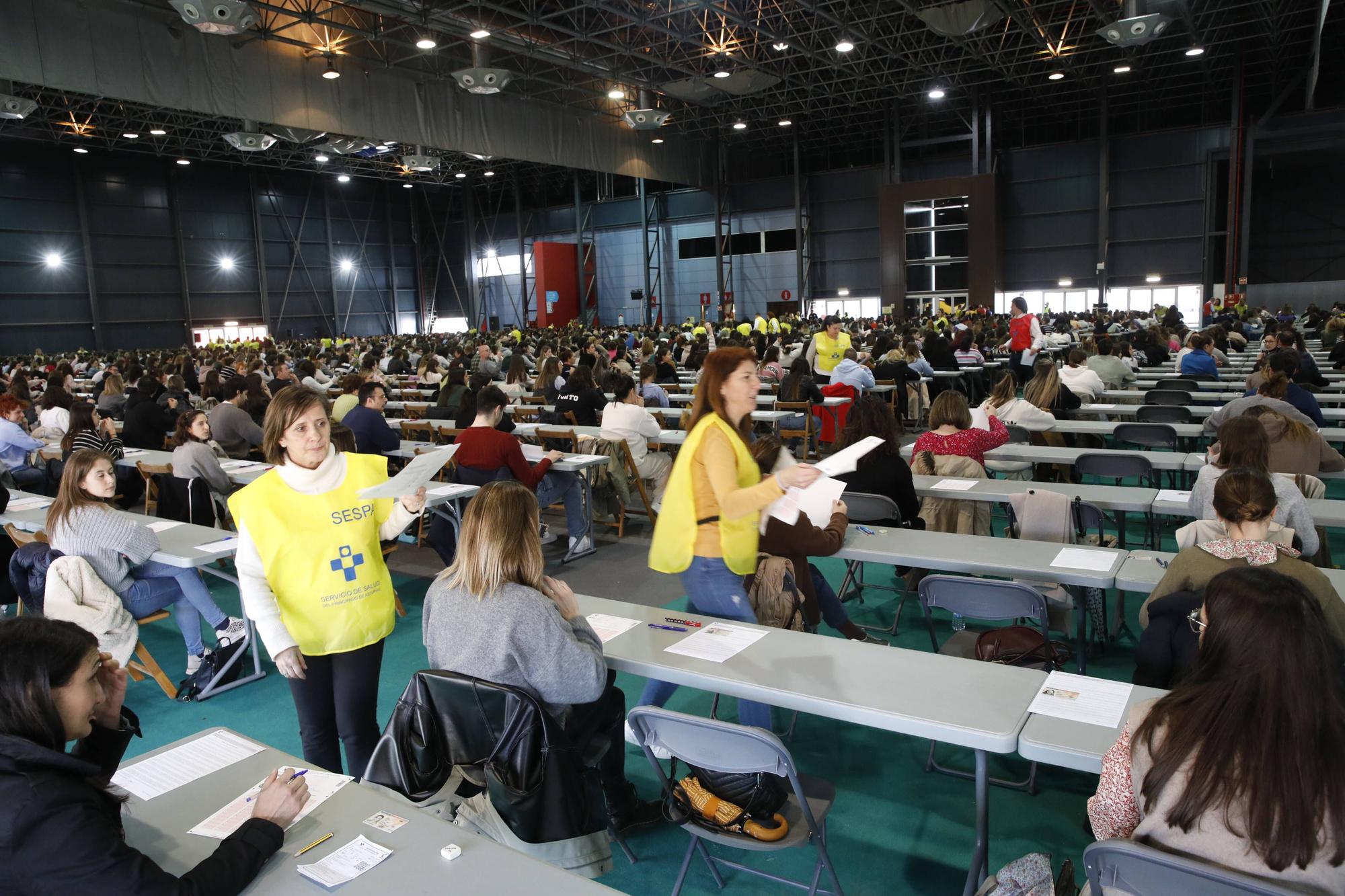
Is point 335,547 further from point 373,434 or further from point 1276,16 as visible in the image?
point 1276,16

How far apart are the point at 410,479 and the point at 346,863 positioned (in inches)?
41.7

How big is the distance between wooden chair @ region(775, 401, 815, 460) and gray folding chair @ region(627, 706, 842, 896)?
652cm

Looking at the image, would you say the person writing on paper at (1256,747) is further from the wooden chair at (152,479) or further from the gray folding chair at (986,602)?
the wooden chair at (152,479)

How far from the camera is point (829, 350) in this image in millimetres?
10055

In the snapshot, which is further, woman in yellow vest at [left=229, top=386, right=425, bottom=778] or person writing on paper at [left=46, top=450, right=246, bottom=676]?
person writing on paper at [left=46, top=450, right=246, bottom=676]

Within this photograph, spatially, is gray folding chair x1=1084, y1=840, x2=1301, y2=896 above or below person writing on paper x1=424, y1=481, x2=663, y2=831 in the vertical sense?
below

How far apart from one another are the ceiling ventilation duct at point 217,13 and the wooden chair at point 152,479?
6179 millimetres

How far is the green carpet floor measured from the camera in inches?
104

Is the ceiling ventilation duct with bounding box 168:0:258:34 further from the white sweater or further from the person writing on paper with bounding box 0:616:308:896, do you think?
the person writing on paper with bounding box 0:616:308:896

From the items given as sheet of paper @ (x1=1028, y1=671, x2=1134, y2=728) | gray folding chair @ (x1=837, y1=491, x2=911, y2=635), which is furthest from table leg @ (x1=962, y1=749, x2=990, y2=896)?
gray folding chair @ (x1=837, y1=491, x2=911, y2=635)

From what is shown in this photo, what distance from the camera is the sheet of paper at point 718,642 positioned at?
2.61 m

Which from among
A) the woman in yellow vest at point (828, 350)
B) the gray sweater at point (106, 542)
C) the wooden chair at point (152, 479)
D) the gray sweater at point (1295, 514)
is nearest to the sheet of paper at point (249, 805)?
the gray sweater at point (106, 542)

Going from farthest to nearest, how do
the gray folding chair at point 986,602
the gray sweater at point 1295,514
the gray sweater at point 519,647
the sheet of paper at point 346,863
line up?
the gray sweater at point 1295,514, the gray folding chair at point 986,602, the gray sweater at point 519,647, the sheet of paper at point 346,863

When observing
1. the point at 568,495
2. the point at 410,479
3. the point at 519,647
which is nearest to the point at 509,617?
the point at 519,647
